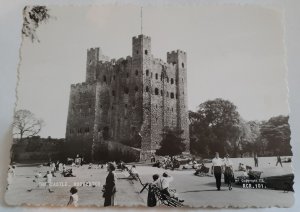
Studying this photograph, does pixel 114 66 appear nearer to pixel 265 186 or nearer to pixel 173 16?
pixel 173 16

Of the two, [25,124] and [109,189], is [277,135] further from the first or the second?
[25,124]

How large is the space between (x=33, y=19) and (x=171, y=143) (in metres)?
1.91

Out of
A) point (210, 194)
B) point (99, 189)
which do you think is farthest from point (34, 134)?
point (210, 194)

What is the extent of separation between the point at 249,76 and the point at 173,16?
0.99 metres

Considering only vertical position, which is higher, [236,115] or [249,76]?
[249,76]

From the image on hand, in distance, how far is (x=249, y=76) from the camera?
13.1ft

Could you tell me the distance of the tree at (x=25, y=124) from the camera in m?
3.93

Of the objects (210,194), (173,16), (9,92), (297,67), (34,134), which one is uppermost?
(173,16)

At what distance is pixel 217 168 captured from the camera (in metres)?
3.82

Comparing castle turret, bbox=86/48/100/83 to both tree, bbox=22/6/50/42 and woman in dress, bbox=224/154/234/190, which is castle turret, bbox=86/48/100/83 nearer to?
tree, bbox=22/6/50/42

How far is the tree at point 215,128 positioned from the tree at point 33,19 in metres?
1.80

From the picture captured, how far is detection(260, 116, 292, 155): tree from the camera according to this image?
3.85m

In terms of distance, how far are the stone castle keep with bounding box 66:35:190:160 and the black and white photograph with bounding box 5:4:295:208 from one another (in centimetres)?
1

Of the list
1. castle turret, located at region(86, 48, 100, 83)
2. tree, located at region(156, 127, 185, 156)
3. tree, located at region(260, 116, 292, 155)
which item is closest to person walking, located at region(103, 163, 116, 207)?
tree, located at region(156, 127, 185, 156)
